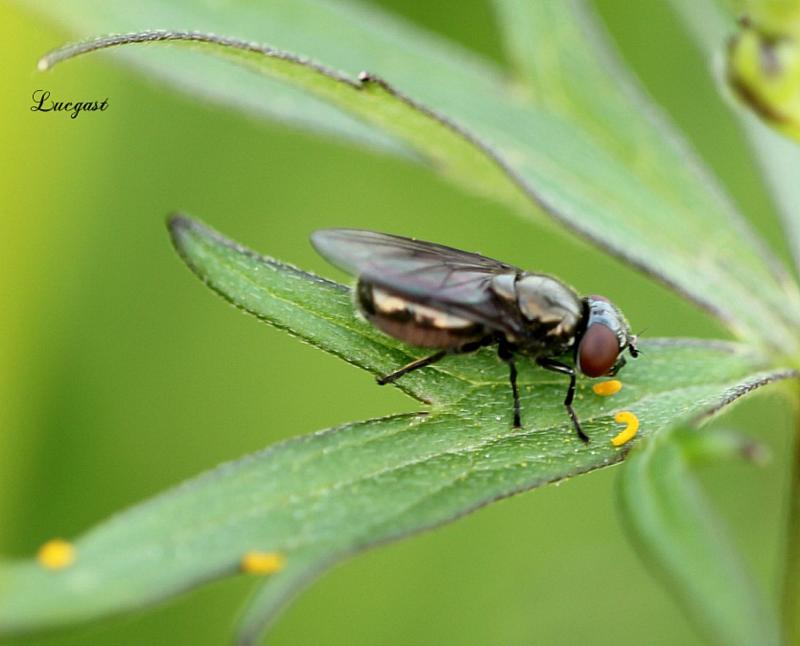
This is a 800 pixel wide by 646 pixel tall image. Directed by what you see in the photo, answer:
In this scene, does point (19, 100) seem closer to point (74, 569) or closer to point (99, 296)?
point (99, 296)

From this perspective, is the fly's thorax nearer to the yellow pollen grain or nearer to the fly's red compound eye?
the fly's red compound eye

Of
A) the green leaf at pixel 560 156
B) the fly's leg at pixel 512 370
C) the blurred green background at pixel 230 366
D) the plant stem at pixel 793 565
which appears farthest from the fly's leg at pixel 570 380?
the blurred green background at pixel 230 366

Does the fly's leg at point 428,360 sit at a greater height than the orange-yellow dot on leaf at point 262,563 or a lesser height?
greater

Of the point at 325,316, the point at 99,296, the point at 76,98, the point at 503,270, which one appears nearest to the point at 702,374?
the point at 503,270

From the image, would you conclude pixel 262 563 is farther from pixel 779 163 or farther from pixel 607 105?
pixel 779 163

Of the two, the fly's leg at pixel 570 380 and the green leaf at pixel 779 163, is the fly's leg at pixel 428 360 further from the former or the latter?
the green leaf at pixel 779 163

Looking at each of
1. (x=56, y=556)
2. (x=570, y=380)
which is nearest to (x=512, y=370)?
(x=570, y=380)
